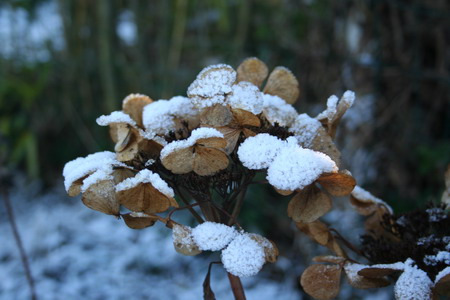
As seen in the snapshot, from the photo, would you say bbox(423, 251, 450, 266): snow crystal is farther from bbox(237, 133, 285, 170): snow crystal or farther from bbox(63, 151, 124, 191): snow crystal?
bbox(63, 151, 124, 191): snow crystal

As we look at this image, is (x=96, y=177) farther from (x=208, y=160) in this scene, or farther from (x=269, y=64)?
(x=269, y=64)

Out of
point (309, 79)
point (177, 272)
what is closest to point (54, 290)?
point (177, 272)

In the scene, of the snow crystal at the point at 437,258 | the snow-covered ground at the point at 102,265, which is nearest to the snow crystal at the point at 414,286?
the snow crystal at the point at 437,258

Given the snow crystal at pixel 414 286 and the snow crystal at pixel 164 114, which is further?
the snow crystal at pixel 164 114

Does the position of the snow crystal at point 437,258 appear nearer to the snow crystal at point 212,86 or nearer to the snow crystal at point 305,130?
the snow crystal at point 305,130

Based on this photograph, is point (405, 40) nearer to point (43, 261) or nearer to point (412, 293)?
point (412, 293)

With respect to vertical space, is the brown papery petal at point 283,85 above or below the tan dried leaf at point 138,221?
above

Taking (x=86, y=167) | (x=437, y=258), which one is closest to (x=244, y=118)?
(x=86, y=167)

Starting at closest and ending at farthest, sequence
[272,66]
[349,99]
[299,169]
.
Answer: [299,169] < [349,99] < [272,66]
